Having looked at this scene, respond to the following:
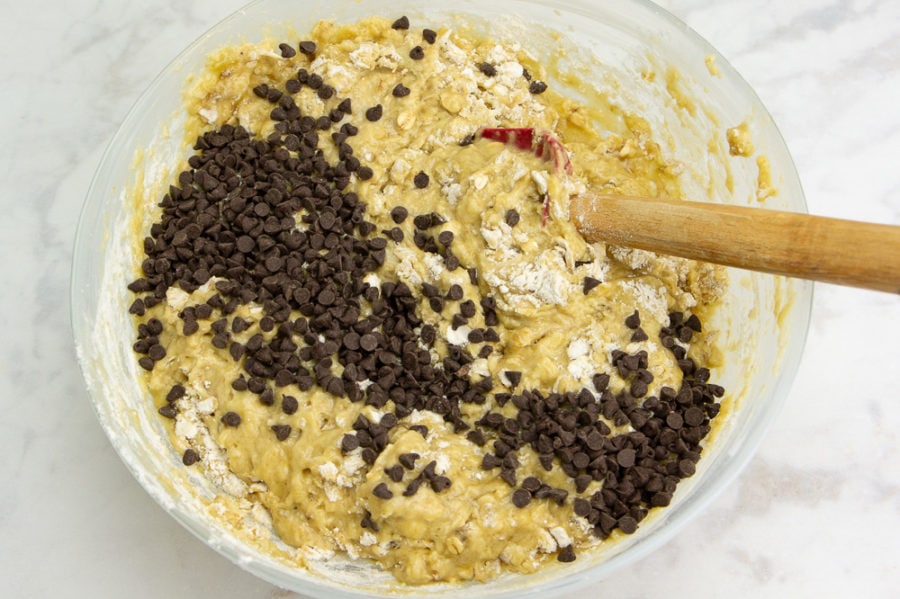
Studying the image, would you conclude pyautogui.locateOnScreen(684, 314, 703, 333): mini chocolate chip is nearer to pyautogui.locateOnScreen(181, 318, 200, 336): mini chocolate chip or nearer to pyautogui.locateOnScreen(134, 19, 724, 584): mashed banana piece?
pyautogui.locateOnScreen(134, 19, 724, 584): mashed banana piece

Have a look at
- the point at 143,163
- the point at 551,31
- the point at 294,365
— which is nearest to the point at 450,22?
the point at 551,31

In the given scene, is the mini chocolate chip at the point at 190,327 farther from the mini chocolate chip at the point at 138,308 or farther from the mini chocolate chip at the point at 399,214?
the mini chocolate chip at the point at 399,214

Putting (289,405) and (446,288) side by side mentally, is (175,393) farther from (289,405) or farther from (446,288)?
(446,288)

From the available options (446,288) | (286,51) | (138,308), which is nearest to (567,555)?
(446,288)

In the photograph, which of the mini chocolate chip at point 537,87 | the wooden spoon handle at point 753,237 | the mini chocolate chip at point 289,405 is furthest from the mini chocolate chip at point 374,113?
the mini chocolate chip at point 289,405

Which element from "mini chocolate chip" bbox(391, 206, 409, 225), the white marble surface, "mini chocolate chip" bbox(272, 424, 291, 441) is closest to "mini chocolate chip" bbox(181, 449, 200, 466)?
"mini chocolate chip" bbox(272, 424, 291, 441)

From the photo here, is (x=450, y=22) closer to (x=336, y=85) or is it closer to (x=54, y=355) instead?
(x=336, y=85)
